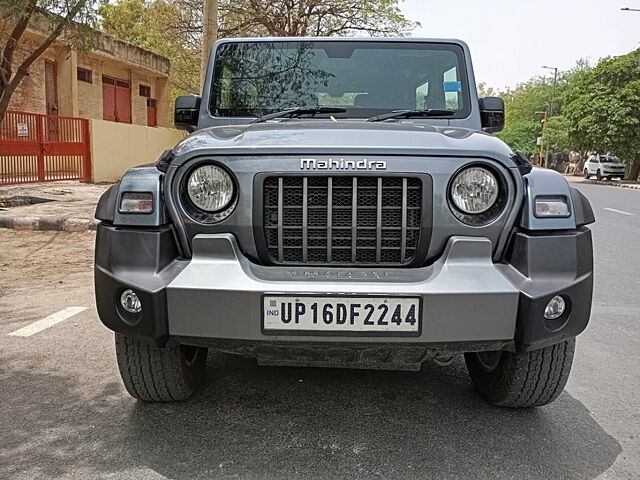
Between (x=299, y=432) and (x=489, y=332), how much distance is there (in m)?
0.98

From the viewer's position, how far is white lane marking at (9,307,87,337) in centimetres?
427

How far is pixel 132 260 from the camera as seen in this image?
8.17 feet

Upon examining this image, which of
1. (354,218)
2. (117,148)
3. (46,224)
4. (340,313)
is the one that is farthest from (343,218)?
(117,148)

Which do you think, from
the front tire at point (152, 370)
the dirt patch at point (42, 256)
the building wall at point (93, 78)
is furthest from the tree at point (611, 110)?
the front tire at point (152, 370)

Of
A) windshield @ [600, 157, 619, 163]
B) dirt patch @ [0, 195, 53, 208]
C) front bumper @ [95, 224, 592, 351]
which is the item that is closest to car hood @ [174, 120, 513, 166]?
front bumper @ [95, 224, 592, 351]

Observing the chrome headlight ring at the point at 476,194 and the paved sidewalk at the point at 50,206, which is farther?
the paved sidewalk at the point at 50,206

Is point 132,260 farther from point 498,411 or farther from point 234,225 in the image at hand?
point 498,411

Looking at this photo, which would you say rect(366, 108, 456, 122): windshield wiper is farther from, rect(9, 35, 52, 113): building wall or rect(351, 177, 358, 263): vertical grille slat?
rect(9, 35, 52, 113): building wall

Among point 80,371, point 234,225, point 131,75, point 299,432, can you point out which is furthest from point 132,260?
point 131,75

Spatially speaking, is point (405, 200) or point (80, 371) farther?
point (80, 371)

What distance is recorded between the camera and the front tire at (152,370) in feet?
9.11

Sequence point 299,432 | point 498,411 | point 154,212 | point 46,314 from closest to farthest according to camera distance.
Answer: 1. point 154,212
2. point 299,432
3. point 498,411
4. point 46,314

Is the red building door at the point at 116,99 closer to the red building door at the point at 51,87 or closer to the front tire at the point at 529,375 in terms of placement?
the red building door at the point at 51,87

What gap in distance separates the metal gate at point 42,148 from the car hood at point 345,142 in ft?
37.5
